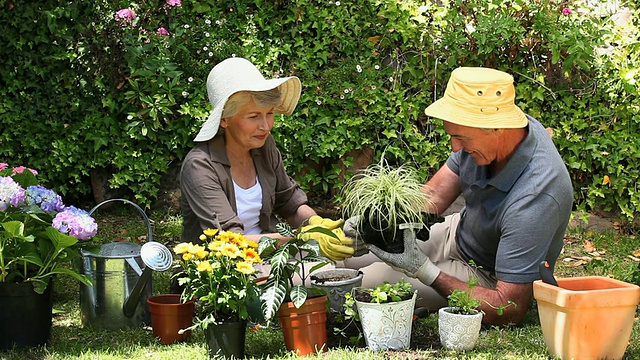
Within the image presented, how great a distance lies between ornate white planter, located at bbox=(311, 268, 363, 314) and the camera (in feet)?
11.3

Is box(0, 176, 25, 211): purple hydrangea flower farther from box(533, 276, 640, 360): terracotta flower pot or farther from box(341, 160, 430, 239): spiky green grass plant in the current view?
box(533, 276, 640, 360): terracotta flower pot

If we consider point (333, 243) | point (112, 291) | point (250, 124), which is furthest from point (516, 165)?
point (112, 291)

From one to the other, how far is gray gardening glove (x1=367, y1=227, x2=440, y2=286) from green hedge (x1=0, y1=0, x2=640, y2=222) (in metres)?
2.39

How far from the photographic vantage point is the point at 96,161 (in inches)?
235

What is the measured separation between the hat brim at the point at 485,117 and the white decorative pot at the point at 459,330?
2.55ft

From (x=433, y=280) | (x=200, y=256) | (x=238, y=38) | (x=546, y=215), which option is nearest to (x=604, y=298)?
(x=546, y=215)

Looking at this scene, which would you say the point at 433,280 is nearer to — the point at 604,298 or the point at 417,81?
the point at 604,298

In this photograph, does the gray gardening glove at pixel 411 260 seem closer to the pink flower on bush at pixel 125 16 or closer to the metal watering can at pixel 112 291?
the metal watering can at pixel 112 291

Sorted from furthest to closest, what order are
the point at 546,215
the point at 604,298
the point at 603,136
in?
the point at 603,136, the point at 546,215, the point at 604,298

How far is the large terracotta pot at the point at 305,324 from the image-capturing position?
3.19m

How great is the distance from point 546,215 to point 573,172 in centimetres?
271

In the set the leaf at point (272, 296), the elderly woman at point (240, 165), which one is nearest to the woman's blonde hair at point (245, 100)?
the elderly woman at point (240, 165)

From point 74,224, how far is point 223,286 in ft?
2.50

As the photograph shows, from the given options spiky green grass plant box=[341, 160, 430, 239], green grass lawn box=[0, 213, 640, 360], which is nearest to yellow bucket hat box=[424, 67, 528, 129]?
spiky green grass plant box=[341, 160, 430, 239]
